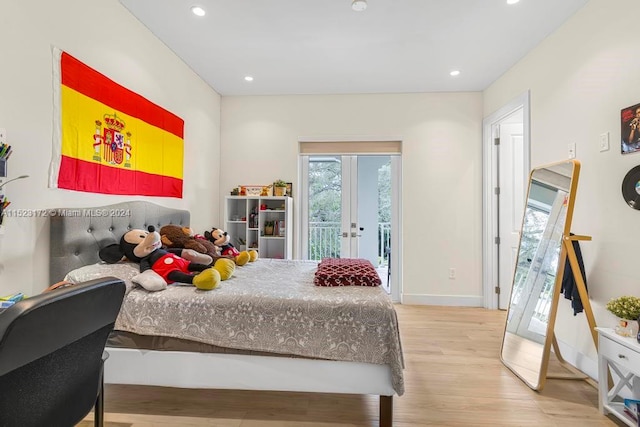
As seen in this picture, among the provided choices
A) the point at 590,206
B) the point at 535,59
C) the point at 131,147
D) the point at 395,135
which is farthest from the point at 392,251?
the point at 131,147

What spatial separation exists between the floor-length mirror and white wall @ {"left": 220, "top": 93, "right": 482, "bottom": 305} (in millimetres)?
1349

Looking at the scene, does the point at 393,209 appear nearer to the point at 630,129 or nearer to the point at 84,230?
the point at 630,129

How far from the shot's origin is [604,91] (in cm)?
222


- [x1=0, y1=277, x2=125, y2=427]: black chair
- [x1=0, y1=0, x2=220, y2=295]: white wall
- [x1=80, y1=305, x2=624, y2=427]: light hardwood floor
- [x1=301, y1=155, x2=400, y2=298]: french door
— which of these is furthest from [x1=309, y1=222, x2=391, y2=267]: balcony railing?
[x1=0, y1=277, x2=125, y2=427]: black chair

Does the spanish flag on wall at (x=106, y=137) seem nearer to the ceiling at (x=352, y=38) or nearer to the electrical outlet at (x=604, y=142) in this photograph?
the ceiling at (x=352, y=38)

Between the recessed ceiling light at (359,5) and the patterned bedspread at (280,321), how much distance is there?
2112mm

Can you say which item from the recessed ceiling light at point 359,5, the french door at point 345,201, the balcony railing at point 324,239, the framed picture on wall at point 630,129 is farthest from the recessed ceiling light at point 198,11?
the framed picture on wall at point 630,129

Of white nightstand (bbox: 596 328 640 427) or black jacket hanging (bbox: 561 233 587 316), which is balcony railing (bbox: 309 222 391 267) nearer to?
black jacket hanging (bbox: 561 233 587 316)

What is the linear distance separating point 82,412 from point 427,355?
2345mm

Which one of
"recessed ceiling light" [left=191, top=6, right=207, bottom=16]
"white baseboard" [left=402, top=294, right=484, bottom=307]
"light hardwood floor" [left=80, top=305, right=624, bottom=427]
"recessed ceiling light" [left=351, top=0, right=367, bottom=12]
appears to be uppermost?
"recessed ceiling light" [left=191, top=6, right=207, bottom=16]

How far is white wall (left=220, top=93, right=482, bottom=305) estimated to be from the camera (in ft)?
13.3

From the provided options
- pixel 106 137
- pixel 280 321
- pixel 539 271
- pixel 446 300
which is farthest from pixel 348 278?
pixel 446 300

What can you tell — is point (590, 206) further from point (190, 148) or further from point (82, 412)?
point (190, 148)

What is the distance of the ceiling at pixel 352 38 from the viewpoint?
8.04 feet
